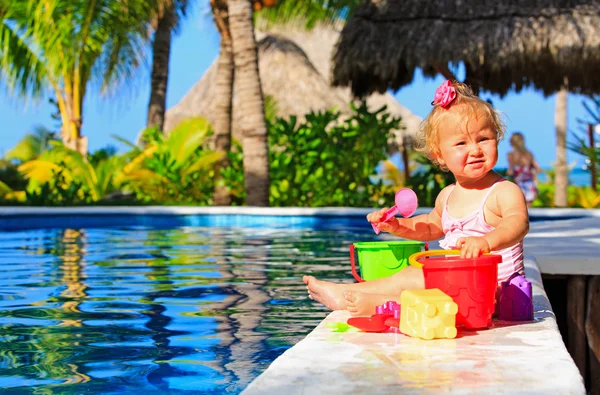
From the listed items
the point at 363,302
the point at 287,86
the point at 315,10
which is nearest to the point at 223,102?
the point at 315,10

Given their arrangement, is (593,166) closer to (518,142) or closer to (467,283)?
(518,142)

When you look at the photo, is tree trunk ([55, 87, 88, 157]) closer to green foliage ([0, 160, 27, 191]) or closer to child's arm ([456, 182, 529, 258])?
green foliage ([0, 160, 27, 191])

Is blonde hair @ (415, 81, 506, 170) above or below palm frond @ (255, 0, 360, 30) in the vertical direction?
below

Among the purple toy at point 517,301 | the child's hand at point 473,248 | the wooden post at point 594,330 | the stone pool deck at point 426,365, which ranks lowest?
the wooden post at point 594,330

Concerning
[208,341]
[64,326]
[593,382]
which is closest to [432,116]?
[208,341]

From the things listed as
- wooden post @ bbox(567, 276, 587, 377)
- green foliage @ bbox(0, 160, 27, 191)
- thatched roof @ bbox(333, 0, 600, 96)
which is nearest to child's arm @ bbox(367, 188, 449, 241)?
wooden post @ bbox(567, 276, 587, 377)

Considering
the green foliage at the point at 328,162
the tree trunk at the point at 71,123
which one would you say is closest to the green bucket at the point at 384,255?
the green foliage at the point at 328,162

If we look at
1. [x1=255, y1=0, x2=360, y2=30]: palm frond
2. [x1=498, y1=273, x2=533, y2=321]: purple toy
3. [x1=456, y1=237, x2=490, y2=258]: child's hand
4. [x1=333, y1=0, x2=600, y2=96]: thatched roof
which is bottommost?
[x1=498, y1=273, x2=533, y2=321]: purple toy

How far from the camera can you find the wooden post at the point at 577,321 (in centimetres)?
447

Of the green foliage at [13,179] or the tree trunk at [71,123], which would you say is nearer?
the tree trunk at [71,123]

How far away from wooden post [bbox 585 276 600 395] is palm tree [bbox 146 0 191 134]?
14350 millimetres

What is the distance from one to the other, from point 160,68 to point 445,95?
1540 cm

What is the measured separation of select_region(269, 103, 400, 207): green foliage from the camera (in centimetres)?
1396

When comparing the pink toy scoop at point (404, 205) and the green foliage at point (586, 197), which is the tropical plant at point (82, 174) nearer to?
the green foliage at point (586, 197)
